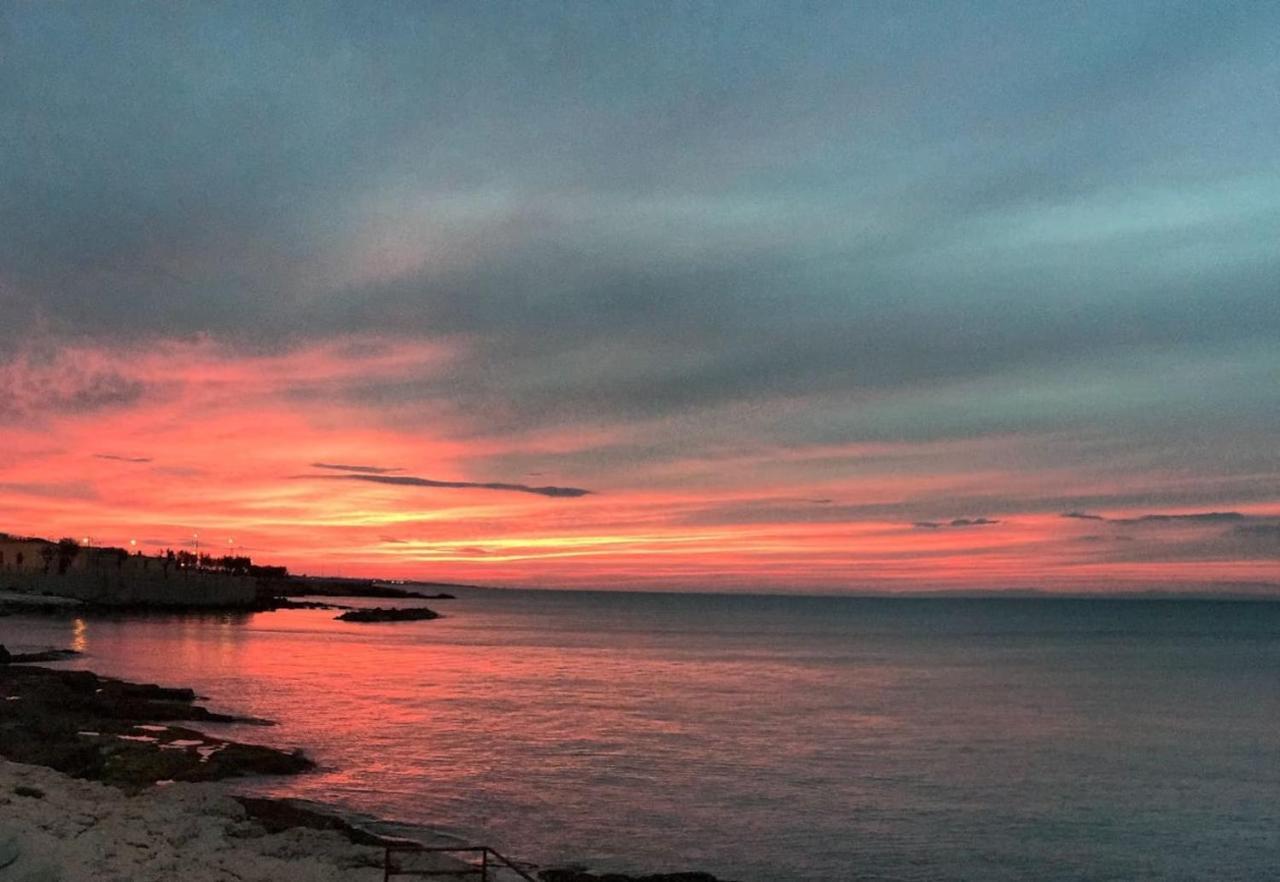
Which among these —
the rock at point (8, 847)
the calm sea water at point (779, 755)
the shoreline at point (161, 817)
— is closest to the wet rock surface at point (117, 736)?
the shoreline at point (161, 817)

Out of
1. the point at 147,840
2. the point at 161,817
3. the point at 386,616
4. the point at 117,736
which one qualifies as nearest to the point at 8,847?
the point at 147,840

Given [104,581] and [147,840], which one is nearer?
[147,840]

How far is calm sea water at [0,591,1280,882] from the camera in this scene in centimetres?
2738

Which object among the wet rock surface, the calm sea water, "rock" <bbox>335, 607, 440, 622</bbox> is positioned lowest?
"rock" <bbox>335, 607, 440, 622</bbox>

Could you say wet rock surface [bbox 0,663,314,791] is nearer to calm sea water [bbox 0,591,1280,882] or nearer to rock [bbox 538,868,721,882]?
calm sea water [bbox 0,591,1280,882]

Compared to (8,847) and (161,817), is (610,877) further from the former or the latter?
(8,847)

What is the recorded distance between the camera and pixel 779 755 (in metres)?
41.5

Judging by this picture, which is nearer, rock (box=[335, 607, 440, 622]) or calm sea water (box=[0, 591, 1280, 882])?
calm sea water (box=[0, 591, 1280, 882])

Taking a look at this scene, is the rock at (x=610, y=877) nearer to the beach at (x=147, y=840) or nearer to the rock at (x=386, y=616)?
the beach at (x=147, y=840)

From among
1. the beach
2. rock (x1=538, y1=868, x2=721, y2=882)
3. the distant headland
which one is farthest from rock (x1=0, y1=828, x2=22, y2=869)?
the distant headland

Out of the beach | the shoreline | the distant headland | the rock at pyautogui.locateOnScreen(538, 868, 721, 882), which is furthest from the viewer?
the distant headland

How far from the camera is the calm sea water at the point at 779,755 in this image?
27375 mm

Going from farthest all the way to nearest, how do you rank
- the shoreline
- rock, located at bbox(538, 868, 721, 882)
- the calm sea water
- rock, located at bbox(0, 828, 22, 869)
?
1. the calm sea water
2. rock, located at bbox(538, 868, 721, 882)
3. the shoreline
4. rock, located at bbox(0, 828, 22, 869)

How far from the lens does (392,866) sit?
68.1 feet
